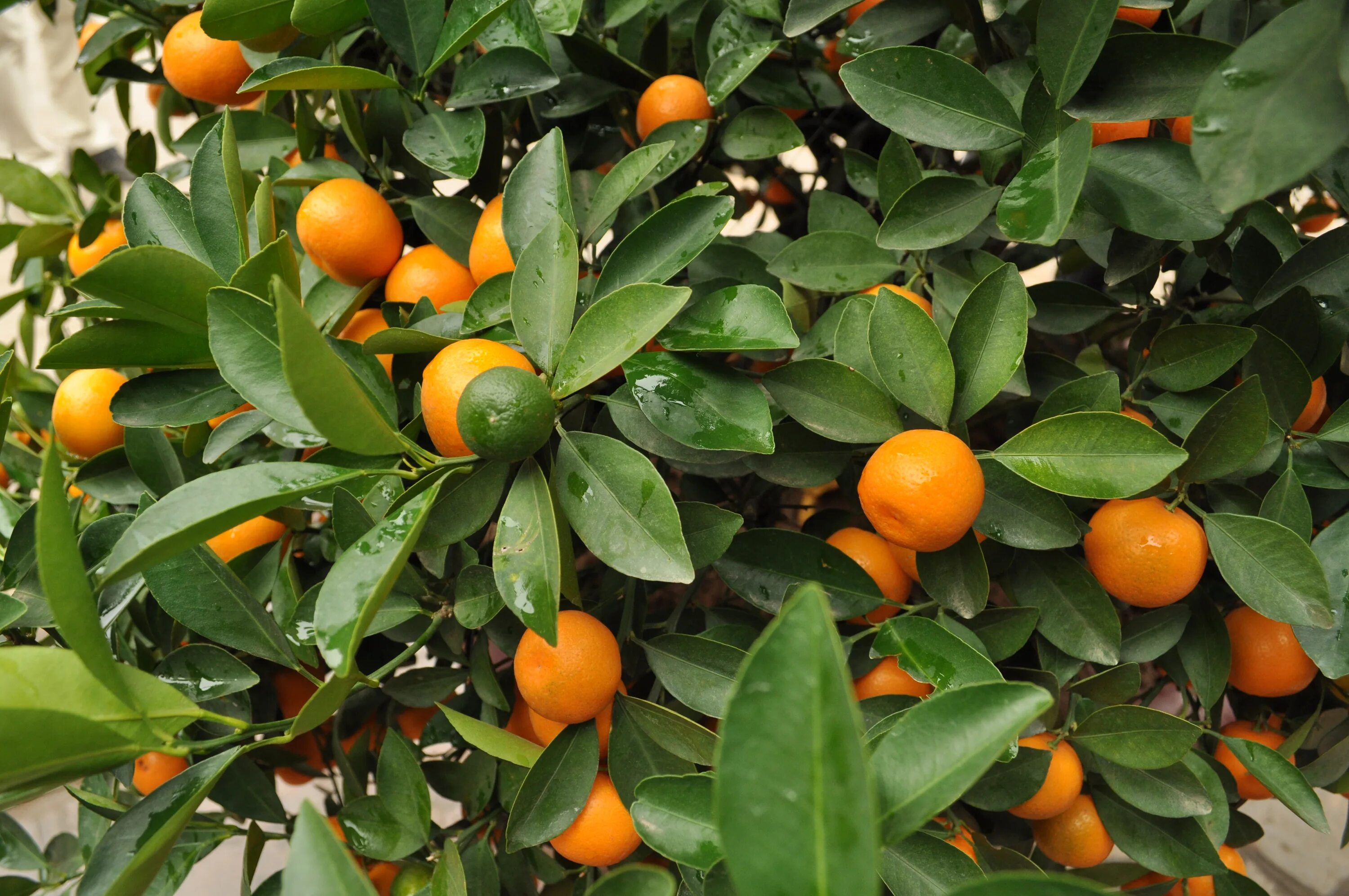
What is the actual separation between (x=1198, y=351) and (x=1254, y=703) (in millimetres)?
342

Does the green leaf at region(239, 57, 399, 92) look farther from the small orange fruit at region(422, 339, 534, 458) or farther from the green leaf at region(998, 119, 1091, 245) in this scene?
the green leaf at region(998, 119, 1091, 245)

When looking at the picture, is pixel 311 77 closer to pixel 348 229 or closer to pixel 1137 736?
pixel 348 229

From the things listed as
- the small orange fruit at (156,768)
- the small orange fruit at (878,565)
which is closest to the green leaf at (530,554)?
the small orange fruit at (878,565)

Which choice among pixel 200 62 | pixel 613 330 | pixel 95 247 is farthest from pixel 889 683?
pixel 95 247

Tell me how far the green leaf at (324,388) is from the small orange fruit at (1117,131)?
45 cm

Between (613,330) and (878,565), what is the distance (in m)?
0.25

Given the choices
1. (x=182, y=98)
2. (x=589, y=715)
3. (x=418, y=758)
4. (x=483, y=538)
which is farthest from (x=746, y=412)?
(x=182, y=98)

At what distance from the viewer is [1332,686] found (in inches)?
23.9

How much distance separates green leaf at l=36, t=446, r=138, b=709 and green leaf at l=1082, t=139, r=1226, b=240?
1.73 feet

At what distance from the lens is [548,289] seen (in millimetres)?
465

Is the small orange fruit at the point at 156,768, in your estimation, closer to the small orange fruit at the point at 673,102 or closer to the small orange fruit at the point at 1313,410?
the small orange fruit at the point at 673,102

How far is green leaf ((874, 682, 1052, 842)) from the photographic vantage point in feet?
1.01

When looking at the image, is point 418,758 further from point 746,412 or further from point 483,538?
point 746,412

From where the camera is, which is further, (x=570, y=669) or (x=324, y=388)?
(x=570, y=669)
